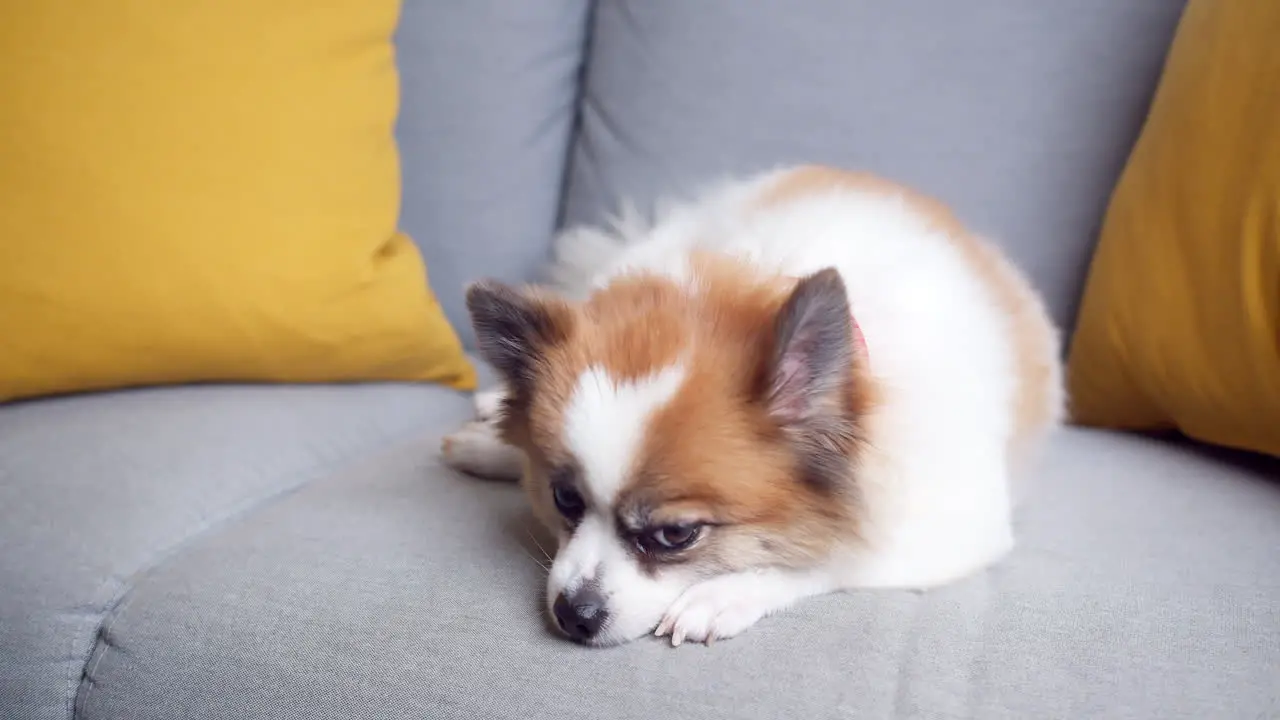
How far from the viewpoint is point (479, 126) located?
8.06 ft

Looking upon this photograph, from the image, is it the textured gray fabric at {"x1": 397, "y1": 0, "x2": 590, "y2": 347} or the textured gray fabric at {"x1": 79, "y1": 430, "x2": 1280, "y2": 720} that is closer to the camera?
the textured gray fabric at {"x1": 79, "y1": 430, "x2": 1280, "y2": 720}

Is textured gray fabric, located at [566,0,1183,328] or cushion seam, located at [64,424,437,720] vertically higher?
textured gray fabric, located at [566,0,1183,328]

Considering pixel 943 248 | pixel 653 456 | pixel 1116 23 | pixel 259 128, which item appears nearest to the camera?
pixel 653 456

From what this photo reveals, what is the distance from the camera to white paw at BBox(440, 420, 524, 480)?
5.87 ft

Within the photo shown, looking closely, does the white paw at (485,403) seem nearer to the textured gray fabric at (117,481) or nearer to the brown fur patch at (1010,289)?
the textured gray fabric at (117,481)

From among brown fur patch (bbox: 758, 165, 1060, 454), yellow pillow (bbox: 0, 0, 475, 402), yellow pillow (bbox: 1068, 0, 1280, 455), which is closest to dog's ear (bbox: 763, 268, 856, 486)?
brown fur patch (bbox: 758, 165, 1060, 454)

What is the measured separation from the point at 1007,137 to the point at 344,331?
150cm

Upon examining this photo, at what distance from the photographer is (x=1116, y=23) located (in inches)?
81.4

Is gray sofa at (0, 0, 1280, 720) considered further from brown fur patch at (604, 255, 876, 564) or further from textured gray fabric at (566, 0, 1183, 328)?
brown fur patch at (604, 255, 876, 564)

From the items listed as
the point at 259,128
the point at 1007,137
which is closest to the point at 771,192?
the point at 1007,137

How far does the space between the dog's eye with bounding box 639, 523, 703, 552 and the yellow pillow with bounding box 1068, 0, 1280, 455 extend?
0.97 m

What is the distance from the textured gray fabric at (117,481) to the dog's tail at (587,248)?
1.74ft

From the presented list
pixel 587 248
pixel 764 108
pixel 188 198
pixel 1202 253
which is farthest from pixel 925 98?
pixel 188 198

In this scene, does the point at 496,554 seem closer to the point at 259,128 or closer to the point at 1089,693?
the point at 1089,693
